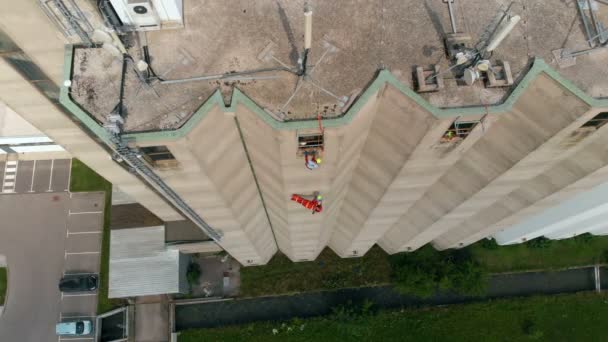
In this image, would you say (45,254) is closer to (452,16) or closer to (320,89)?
(320,89)

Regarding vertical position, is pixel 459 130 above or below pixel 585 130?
above

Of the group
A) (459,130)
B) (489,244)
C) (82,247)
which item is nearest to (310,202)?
(459,130)

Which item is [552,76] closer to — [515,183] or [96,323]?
[515,183]

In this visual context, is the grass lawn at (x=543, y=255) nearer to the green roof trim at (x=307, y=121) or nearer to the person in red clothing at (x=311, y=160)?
the green roof trim at (x=307, y=121)

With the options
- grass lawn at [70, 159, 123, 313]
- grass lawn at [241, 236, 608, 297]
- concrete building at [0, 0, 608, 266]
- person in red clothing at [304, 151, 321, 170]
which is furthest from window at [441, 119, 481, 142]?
grass lawn at [70, 159, 123, 313]

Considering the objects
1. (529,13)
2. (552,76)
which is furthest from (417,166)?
(529,13)
